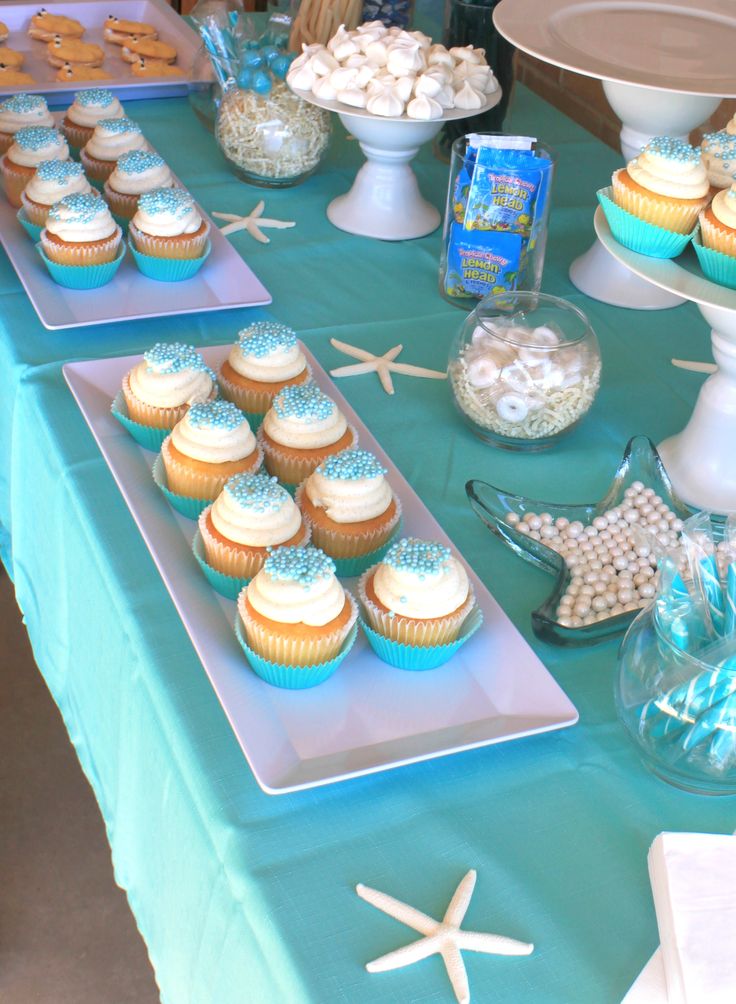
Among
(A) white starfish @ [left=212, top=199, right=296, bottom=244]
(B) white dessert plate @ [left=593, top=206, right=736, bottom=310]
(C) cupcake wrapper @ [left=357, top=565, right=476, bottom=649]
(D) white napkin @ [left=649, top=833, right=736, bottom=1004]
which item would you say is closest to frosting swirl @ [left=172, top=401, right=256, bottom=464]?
(C) cupcake wrapper @ [left=357, top=565, right=476, bottom=649]

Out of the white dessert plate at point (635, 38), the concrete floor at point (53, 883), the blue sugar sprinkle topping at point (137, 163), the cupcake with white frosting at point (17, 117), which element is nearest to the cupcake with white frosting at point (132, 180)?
the blue sugar sprinkle topping at point (137, 163)

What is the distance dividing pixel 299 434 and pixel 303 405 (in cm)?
3

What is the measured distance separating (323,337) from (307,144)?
0.45m

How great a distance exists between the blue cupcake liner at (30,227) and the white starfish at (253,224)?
280 millimetres

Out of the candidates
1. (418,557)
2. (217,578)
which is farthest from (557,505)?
(217,578)

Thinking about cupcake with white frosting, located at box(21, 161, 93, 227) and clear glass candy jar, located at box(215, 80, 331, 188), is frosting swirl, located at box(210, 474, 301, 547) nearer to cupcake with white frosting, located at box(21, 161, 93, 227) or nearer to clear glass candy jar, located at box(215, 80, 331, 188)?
cupcake with white frosting, located at box(21, 161, 93, 227)

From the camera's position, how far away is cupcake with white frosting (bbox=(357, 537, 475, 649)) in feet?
3.06

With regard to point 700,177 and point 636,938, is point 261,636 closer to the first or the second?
point 636,938

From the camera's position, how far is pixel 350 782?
0.88m

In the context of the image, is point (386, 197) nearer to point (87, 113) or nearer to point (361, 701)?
point (87, 113)

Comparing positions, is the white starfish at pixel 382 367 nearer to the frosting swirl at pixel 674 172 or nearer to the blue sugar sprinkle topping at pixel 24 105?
the frosting swirl at pixel 674 172

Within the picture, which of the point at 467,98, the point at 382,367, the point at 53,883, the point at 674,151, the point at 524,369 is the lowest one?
the point at 53,883

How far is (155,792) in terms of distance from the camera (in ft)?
3.17

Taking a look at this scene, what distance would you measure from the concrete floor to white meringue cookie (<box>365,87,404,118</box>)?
3.93 feet
